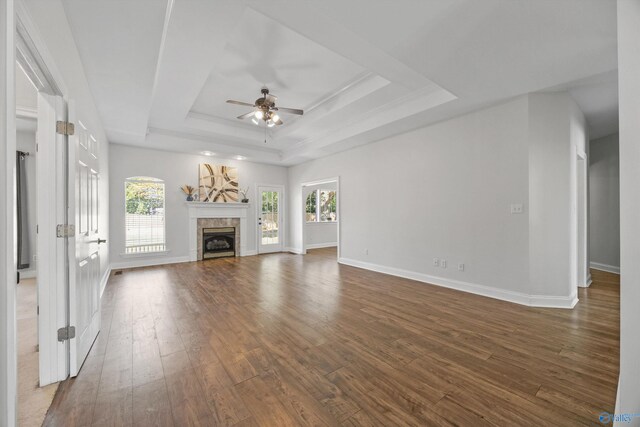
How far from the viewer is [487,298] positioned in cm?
370

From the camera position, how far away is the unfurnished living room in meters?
1.61

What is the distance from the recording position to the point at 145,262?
5980 mm

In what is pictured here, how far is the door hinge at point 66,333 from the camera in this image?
75.2 inches

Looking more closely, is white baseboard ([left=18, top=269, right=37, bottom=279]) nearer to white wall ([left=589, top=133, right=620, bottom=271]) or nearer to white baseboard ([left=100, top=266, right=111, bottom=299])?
white baseboard ([left=100, top=266, right=111, bottom=299])

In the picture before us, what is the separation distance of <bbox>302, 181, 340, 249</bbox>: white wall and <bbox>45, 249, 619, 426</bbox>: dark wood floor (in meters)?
5.23

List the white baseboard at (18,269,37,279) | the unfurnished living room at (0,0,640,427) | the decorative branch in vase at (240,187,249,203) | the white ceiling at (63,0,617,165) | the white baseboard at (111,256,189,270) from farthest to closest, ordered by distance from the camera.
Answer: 1. the decorative branch in vase at (240,187,249,203)
2. the white baseboard at (111,256,189,270)
3. the white baseboard at (18,269,37,279)
4. the white ceiling at (63,0,617,165)
5. the unfurnished living room at (0,0,640,427)

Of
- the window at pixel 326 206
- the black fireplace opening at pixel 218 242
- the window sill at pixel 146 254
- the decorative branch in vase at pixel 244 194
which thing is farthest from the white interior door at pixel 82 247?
the window at pixel 326 206

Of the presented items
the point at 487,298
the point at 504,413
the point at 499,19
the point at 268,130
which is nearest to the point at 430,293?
Answer: the point at 487,298

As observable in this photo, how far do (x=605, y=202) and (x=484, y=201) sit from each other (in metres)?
3.71

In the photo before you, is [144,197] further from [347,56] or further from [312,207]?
[347,56]

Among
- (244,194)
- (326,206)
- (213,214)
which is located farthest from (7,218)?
(326,206)

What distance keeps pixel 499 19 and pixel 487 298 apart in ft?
10.8

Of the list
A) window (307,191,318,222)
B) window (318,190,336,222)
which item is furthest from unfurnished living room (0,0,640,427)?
window (318,190,336,222)

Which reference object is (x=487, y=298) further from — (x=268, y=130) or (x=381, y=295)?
(x=268, y=130)
